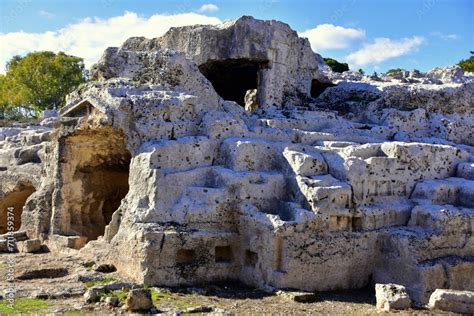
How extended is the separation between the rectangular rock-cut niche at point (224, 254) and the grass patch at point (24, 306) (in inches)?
132

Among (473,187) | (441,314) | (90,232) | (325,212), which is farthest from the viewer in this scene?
(90,232)

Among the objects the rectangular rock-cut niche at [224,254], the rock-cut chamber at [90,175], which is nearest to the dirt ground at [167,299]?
the rectangular rock-cut niche at [224,254]

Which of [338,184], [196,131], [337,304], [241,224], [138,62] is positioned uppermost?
[138,62]

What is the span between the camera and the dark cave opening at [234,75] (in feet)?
57.8

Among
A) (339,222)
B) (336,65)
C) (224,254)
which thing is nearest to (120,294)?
(224,254)

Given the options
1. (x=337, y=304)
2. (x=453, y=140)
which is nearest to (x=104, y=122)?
(x=337, y=304)

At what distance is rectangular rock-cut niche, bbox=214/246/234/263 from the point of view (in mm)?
11383

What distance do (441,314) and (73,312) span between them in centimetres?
574

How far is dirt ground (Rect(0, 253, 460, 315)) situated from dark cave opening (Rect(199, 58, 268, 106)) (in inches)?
318

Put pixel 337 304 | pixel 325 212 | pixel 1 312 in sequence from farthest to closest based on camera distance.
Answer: pixel 325 212 → pixel 337 304 → pixel 1 312

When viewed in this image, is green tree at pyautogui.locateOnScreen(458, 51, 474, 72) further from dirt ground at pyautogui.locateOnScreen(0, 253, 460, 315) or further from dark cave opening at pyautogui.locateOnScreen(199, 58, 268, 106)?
dirt ground at pyautogui.locateOnScreen(0, 253, 460, 315)

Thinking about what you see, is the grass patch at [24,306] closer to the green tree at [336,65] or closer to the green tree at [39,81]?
the green tree at [336,65]

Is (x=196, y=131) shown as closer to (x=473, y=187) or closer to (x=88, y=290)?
(x=88, y=290)

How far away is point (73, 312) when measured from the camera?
8852mm
